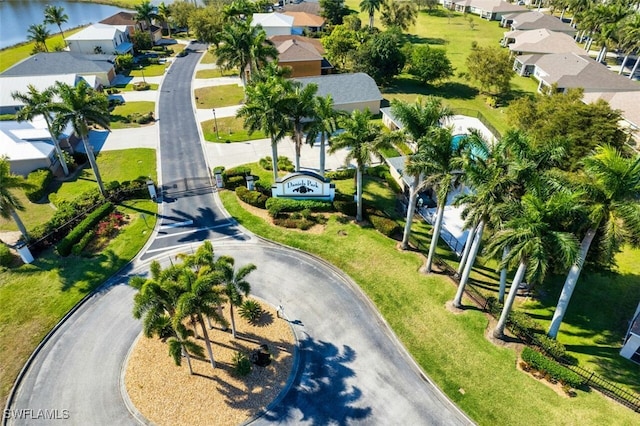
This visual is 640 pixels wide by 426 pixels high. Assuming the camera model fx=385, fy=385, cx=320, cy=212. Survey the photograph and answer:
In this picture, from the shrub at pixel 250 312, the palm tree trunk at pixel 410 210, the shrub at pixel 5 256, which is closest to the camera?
the shrub at pixel 250 312

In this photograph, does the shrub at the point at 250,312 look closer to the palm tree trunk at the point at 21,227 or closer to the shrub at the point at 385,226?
the shrub at the point at 385,226

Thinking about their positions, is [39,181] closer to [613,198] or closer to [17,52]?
[613,198]

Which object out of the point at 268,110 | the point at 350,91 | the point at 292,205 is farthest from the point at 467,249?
the point at 350,91

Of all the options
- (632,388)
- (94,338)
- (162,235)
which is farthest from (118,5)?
(632,388)

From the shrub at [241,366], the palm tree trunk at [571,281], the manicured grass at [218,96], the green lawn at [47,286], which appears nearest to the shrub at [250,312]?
the shrub at [241,366]

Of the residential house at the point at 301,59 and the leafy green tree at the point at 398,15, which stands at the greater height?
the leafy green tree at the point at 398,15

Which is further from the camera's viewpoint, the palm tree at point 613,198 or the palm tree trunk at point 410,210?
the palm tree trunk at point 410,210

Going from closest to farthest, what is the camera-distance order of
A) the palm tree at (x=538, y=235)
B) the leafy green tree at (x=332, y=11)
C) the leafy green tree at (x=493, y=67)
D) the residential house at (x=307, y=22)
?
1. the palm tree at (x=538, y=235)
2. the leafy green tree at (x=493, y=67)
3. the residential house at (x=307, y=22)
4. the leafy green tree at (x=332, y=11)
